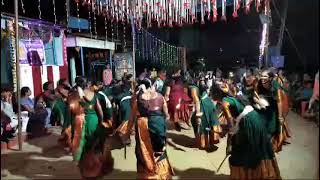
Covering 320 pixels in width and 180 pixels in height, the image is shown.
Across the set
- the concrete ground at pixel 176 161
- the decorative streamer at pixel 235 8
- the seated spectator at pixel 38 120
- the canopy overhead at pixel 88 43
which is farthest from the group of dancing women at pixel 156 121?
the decorative streamer at pixel 235 8

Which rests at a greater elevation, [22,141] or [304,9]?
[304,9]

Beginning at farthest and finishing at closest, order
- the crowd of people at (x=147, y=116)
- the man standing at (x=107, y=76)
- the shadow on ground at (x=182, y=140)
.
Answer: the shadow on ground at (x=182, y=140)
the man standing at (x=107, y=76)
the crowd of people at (x=147, y=116)

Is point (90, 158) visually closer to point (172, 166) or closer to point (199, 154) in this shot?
point (172, 166)

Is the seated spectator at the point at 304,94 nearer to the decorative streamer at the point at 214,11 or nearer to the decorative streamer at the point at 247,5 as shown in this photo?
the decorative streamer at the point at 247,5

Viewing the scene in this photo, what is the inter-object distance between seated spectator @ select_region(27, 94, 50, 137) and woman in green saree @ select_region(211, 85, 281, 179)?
208 centimetres

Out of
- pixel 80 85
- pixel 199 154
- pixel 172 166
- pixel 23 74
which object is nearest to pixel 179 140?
pixel 199 154

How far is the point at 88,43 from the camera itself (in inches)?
191

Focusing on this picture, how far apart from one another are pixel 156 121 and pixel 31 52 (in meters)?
1.53

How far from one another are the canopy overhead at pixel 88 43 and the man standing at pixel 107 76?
0.74 feet

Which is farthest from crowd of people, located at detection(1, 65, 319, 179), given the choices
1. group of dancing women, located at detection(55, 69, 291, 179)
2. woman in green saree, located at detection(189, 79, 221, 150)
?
woman in green saree, located at detection(189, 79, 221, 150)

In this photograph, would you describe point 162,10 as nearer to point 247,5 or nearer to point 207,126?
point 247,5

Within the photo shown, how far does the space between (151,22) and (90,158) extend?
185 centimetres

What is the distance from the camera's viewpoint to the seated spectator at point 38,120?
16.1 feet

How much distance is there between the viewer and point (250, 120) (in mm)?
4523
